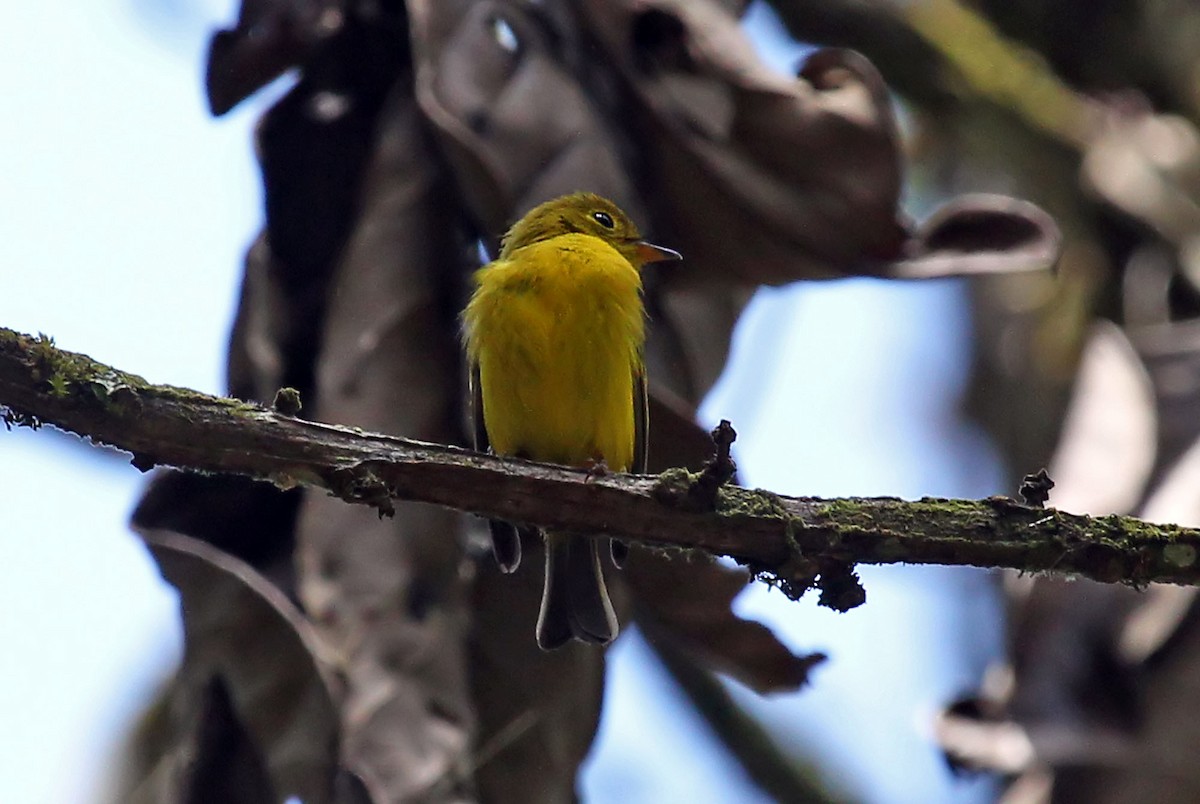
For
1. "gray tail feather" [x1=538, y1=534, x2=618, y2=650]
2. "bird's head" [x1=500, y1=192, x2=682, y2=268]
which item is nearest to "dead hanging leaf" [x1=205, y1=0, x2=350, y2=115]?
"bird's head" [x1=500, y1=192, x2=682, y2=268]

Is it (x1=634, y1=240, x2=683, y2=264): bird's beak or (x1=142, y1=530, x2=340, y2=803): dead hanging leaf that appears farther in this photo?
(x1=634, y1=240, x2=683, y2=264): bird's beak

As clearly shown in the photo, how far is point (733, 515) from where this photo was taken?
2.81m

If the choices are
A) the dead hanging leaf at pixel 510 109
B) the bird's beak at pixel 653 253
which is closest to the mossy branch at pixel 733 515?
the dead hanging leaf at pixel 510 109

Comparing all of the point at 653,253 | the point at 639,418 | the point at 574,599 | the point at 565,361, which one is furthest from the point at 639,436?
the point at 574,599

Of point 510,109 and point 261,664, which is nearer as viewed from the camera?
point 261,664

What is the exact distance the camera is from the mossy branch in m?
2.65

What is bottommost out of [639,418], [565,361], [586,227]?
[639,418]

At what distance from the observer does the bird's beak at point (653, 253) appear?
4.14m

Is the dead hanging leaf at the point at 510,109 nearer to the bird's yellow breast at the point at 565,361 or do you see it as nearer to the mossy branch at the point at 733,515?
the bird's yellow breast at the point at 565,361

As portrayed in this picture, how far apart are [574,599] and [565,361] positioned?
104cm

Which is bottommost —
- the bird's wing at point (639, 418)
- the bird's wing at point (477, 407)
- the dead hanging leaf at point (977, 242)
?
the bird's wing at point (477, 407)

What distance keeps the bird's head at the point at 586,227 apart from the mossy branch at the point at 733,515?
1.25m

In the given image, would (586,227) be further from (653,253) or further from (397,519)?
(397,519)

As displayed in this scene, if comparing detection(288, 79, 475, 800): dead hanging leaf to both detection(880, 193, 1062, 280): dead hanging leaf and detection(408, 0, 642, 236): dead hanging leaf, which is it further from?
detection(880, 193, 1062, 280): dead hanging leaf
